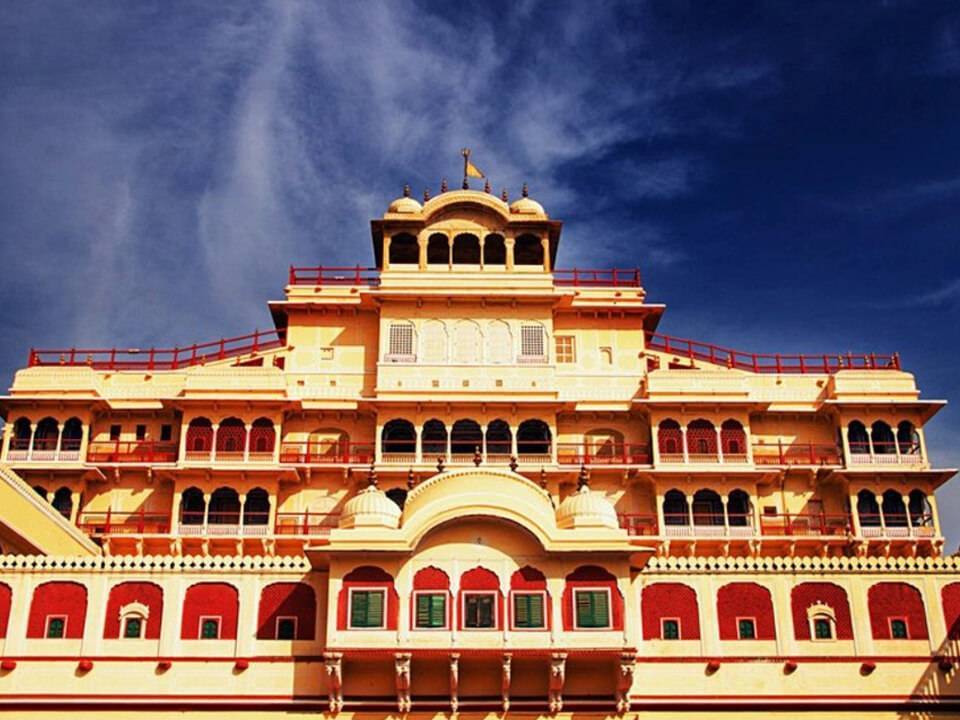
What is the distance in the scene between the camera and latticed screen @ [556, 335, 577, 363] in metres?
48.2

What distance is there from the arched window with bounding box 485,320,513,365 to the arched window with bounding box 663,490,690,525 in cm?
801

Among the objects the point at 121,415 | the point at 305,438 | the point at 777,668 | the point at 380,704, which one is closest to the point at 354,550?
the point at 380,704

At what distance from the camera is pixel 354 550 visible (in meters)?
32.0

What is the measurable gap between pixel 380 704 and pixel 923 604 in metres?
15.4

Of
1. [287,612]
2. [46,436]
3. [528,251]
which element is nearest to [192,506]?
[46,436]

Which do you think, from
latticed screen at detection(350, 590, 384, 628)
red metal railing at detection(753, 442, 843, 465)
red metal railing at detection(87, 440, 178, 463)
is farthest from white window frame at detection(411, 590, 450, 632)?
red metal railing at detection(753, 442, 843, 465)

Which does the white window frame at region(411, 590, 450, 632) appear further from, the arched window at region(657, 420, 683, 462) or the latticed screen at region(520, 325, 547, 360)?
the latticed screen at region(520, 325, 547, 360)

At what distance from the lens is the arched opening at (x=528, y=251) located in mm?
50216

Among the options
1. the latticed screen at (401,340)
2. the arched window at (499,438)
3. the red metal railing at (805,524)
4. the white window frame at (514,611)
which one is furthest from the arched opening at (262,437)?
the red metal railing at (805,524)

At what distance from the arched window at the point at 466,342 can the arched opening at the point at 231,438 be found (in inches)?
339

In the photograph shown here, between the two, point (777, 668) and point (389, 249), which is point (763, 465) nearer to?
point (777, 668)

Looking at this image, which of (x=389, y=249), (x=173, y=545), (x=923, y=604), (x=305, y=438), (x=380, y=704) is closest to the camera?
(x=380, y=704)

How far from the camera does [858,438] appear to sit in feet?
153

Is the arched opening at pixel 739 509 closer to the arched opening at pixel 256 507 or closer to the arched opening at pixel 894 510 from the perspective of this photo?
the arched opening at pixel 894 510
